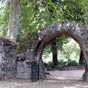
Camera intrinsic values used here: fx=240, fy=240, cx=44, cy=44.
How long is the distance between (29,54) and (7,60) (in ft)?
4.25

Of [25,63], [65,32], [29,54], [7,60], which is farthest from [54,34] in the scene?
[7,60]

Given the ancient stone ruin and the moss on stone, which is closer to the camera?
the ancient stone ruin

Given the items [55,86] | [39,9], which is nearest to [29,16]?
[39,9]

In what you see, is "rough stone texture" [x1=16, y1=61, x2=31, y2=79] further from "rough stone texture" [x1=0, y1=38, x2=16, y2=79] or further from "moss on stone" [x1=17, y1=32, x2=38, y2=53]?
"moss on stone" [x1=17, y1=32, x2=38, y2=53]

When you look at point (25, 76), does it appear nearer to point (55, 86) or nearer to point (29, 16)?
point (55, 86)

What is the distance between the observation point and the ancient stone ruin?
12820mm

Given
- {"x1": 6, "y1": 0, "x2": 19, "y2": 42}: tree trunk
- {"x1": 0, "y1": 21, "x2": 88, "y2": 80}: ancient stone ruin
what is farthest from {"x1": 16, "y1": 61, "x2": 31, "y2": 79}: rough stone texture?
{"x1": 6, "y1": 0, "x2": 19, "y2": 42}: tree trunk

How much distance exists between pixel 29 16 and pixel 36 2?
194 centimetres

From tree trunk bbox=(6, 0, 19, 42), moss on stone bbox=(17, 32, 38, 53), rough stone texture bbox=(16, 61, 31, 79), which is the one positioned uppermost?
tree trunk bbox=(6, 0, 19, 42)

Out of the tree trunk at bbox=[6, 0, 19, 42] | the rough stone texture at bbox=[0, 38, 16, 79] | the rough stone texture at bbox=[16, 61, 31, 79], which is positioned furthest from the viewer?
the tree trunk at bbox=[6, 0, 19, 42]

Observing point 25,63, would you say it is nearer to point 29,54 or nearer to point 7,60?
point 29,54

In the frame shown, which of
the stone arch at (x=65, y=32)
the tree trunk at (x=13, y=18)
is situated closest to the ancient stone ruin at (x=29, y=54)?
the stone arch at (x=65, y=32)

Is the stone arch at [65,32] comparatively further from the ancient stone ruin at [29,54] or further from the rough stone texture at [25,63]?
the rough stone texture at [25,63]

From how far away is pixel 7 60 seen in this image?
13.3 m
